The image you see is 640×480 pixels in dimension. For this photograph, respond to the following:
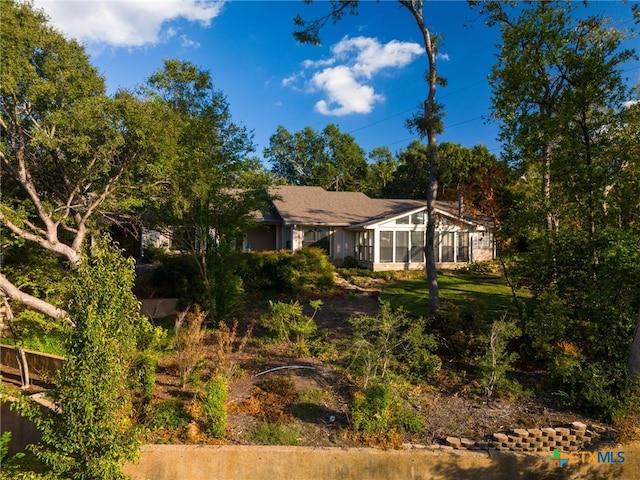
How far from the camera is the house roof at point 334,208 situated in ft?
68.0

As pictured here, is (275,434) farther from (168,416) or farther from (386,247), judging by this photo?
(386,247)

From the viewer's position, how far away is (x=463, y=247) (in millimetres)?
20688

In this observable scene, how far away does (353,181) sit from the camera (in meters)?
41.5

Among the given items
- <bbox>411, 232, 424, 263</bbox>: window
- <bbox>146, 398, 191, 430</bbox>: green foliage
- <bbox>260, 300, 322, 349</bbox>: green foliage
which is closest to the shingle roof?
<bbox>411, 232, 424, 263</bbox>: window

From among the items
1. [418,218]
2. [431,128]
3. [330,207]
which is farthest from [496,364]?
[330,207]

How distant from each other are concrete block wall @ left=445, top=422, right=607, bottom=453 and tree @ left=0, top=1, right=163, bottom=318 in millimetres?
7733

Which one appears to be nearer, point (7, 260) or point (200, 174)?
point (200, 174)

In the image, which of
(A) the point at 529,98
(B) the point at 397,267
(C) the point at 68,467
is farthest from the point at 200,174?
(B) the point at 397,267

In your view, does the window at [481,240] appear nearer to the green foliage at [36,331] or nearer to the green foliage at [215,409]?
the green foliage at [215,409]

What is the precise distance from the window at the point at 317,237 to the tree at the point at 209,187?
9469mm

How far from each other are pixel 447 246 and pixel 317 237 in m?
7.09

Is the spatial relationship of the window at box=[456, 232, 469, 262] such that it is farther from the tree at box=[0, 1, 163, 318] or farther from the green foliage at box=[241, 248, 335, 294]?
the tree at box=[0, 1, 163, 318]

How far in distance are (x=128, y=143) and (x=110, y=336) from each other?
19.8 ft

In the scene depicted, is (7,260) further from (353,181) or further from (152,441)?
(353,181)
